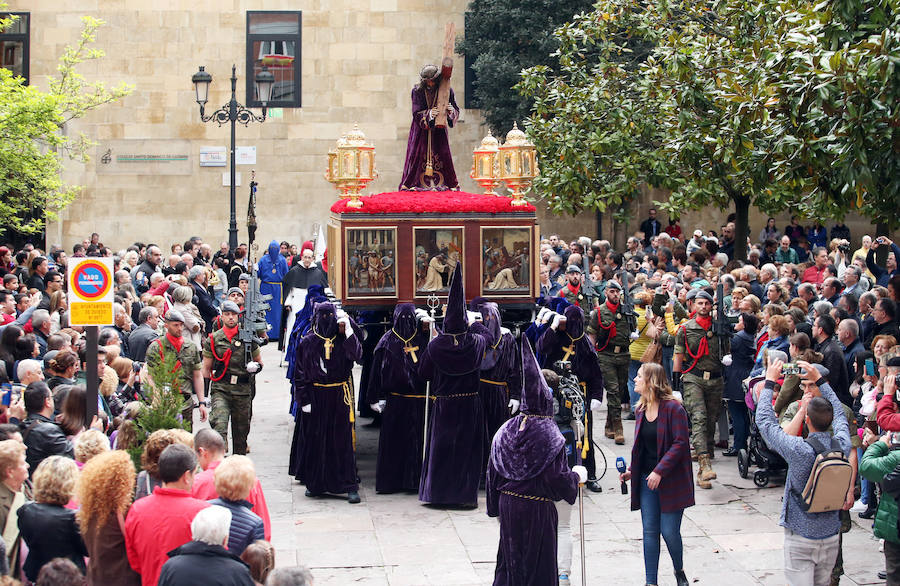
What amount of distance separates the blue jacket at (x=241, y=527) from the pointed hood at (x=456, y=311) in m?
4.66

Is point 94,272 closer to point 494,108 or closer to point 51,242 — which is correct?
point 494,108

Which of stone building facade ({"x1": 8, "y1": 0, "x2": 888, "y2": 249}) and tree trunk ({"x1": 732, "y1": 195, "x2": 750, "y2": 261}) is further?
stone building facade ({"x1": 8, "y1": 0, "x2": 888, "y2": 249})

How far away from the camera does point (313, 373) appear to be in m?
12.3

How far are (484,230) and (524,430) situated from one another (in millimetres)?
5491

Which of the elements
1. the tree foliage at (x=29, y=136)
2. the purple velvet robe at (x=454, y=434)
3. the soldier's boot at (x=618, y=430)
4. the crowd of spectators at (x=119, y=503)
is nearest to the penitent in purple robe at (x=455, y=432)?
the purple velvet robe at (x=454, y=434)

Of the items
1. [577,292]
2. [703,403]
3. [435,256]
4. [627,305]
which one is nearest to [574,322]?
[703,403]

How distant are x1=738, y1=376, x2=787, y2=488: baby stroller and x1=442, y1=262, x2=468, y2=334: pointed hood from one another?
A: 2965mm

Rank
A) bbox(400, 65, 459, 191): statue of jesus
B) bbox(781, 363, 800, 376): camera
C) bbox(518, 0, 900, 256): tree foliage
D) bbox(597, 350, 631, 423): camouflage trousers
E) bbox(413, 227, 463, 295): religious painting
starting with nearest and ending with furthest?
1. bbox(781, 363, 800, 376): camera
2. bbox(518, 0, 900, 256): tree foliage
3. bbox(413, 227, 463, 295): religious painting
4. bbox(400, 65, 459, 191): statue of jesus
5. bbox(597, 350, 631, 423): camouflage trousers

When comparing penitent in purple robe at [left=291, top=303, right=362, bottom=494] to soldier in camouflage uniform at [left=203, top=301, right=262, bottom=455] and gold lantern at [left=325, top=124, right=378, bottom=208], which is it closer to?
soldier in camouflage uniform at [left=203, top=301, right=262, bottom=455]

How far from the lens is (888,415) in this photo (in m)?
9.39

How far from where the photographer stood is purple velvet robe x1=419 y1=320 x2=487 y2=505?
39.6ft

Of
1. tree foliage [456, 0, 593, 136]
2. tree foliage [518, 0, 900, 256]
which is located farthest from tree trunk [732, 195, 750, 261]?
tree foliage [456, 0, 593, 136]

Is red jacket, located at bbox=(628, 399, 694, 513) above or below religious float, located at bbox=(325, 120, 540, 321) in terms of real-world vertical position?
below

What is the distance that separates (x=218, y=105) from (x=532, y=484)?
79.3ft
